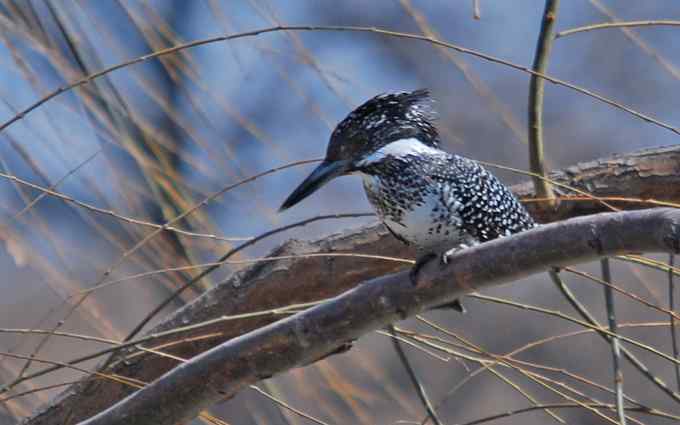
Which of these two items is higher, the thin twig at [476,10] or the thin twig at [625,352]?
the thin twig at [476,10]

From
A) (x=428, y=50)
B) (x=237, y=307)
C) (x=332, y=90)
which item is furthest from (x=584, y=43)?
(x=332, y=90)

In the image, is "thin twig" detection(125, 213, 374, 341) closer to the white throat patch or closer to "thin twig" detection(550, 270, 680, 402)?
the white throat patch

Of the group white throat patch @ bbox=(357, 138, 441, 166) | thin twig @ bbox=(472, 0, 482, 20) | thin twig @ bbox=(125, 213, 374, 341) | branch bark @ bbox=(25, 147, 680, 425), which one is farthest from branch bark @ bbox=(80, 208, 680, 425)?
branch bark @ bbox=(25, 147, 680, 425)

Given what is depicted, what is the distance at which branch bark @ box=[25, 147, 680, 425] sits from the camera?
7.41 feet

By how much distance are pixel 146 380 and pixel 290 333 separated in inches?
33.0

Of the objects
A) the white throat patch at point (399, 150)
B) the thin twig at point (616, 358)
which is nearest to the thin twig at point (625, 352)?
the thin twig at point (616, 358)

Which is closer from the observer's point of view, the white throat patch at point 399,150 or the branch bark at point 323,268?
the white throat patch at point 399,150

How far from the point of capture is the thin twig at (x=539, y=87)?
1.82 meters

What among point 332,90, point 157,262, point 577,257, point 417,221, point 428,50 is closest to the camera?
point 577,257

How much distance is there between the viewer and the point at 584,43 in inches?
290

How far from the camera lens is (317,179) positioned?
2000mm

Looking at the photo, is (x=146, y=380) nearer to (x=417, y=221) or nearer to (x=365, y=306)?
(x=417, y=221)

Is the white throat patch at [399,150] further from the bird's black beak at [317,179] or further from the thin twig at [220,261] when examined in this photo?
the thin twig at [220,261]

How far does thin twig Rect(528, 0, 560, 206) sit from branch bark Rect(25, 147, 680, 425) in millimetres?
287
